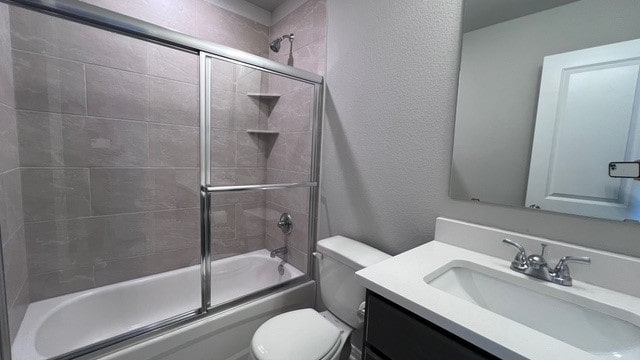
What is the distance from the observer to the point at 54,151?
1.43 meters

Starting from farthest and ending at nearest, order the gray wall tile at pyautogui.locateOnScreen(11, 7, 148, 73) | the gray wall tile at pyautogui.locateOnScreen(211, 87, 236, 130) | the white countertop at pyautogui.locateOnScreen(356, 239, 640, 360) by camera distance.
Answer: the gray wall tile at pyautogui.locateOnScreen(211, 87, 236, 130), the gray wall tile at pyautogui.locateOnScreen(11, 7, 148, 73), the white countertop at pyautogui.locateOnScreen(356, 239, 640, 360)

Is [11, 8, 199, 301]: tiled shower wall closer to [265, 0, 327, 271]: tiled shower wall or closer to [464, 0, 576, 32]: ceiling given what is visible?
[265, 0, 327, 271]: tiled shower wall

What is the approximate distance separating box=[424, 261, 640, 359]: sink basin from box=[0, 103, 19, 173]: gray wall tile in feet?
5.95

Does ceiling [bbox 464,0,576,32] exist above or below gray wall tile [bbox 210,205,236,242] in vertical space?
above

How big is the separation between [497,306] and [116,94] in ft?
7.18

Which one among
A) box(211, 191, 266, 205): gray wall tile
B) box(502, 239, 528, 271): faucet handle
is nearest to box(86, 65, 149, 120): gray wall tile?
box(211, 191, 266, 205): gray wall tile

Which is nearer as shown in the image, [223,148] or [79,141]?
[79,141]

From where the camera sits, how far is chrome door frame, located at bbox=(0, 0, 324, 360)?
0.95m

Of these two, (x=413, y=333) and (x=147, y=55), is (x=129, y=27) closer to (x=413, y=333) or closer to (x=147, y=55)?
(x=147, y=55)

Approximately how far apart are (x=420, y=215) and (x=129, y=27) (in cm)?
149

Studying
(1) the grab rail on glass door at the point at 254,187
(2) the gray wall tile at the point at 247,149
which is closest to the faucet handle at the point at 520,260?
(1) the grab rail on glass door at the point at 254,187

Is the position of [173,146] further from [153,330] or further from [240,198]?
[153,330]

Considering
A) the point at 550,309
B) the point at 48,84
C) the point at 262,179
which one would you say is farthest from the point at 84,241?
the point at 550,309

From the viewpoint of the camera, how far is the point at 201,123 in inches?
52.9
